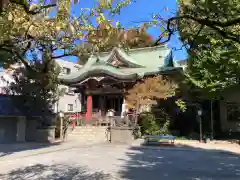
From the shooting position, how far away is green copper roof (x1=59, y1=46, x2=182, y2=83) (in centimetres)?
2684

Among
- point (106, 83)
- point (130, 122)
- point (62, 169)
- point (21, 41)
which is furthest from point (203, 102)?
point (21, 41)

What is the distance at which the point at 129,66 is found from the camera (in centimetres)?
3014

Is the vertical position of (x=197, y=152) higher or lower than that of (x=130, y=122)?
lower

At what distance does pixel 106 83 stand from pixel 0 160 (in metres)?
16.0

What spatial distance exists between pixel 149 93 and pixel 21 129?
10447 millimetres

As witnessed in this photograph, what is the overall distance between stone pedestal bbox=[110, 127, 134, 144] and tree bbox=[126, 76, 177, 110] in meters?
2.52

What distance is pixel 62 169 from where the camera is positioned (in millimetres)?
10977

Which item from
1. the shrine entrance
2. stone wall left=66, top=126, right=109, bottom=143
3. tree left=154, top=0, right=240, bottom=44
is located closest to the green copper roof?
the shrine entrance

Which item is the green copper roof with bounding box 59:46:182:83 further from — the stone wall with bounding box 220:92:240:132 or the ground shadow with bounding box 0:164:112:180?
the ground shadow with bounding box 0:164:112:180

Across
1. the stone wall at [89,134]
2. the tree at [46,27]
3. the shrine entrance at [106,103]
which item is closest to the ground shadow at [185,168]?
the tree at [46,27]

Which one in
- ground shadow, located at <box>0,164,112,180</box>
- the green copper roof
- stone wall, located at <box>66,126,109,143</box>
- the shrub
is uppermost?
the green copper roof

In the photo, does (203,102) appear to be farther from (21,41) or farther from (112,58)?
(21,41)

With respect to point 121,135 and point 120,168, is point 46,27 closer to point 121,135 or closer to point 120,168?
point 120,168

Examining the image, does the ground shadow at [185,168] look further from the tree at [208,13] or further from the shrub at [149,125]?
the shrub at [149,125]
